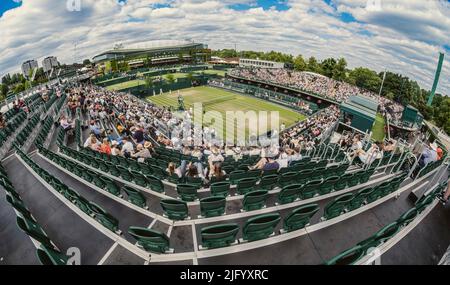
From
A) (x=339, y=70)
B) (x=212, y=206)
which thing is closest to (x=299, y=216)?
(x=212, y=206)

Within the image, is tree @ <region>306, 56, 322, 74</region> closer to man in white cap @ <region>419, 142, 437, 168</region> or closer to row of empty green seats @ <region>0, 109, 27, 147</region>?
man in white cap @ <region>419, 142, 437, 168</region>

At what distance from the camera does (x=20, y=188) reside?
7.66 metres

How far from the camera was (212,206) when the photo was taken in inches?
193

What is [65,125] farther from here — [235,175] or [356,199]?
[356,199]

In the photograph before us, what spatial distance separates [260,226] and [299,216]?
919 millimetres

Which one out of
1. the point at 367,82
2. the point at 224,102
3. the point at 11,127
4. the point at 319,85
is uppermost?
the point at 367,82

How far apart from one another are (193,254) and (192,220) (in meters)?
1.00

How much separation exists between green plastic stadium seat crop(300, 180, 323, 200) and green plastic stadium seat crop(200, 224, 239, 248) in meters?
2.72

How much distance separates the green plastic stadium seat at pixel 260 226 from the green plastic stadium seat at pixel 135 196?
9.14ft

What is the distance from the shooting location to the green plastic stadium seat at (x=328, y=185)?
6044 mm

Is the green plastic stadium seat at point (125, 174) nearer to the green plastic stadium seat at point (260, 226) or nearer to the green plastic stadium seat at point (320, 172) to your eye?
the green plastic stadium seat at point (260, 226)

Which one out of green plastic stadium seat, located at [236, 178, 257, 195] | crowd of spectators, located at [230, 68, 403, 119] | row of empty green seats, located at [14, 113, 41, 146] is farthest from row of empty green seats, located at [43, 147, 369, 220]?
crowd of spectators, located at [230, 68, 403, 119]

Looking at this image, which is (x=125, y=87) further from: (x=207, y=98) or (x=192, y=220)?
(x=192, y=220)

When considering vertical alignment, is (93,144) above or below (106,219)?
above
